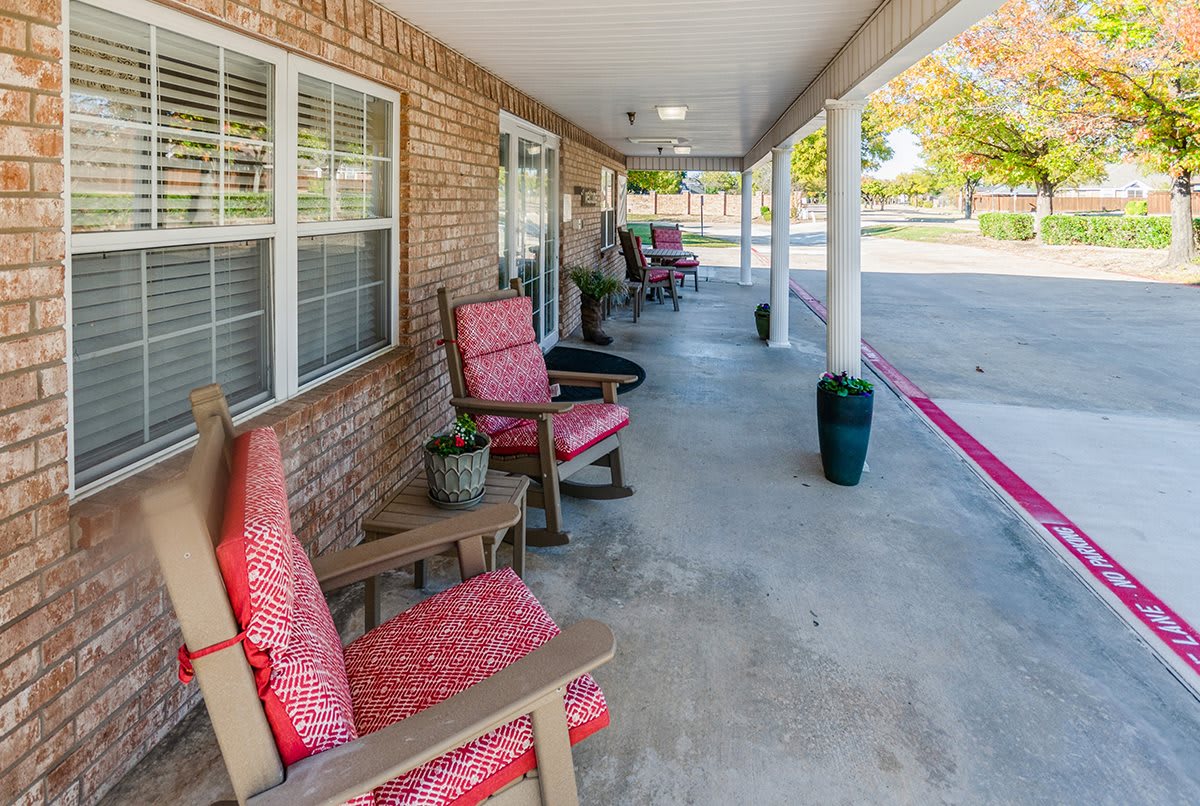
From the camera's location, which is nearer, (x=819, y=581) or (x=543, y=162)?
(x=819, y=581)

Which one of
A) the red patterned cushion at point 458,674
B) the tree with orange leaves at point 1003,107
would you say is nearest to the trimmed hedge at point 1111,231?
the tree with orange leaves at point 1003,107

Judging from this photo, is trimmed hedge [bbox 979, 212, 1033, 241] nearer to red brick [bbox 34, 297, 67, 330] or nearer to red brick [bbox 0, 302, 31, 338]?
red brick [bbox 34, 297, 67, 330]

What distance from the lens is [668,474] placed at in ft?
15.7

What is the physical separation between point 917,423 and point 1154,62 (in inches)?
570

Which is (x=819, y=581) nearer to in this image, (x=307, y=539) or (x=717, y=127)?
(x=307, y=539)

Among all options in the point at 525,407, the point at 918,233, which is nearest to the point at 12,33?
the point at 525,407

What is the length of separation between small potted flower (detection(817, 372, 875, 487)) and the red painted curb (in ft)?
2.77

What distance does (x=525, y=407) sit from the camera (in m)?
3.65

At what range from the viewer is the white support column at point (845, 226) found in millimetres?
5027

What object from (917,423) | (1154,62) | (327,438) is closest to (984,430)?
(917,423)

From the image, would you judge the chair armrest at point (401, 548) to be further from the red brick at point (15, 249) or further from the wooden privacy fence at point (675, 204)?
the wooden privacy fence at point (675, 204)

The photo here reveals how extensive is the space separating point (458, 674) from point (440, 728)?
0.43 m

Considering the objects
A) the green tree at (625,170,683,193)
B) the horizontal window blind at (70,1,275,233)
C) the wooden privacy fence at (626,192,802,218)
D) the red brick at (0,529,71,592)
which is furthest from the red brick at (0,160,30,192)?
the wooden privacy fence at (626,192,802,218)

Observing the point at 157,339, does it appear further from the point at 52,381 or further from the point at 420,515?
the point at 420,515
